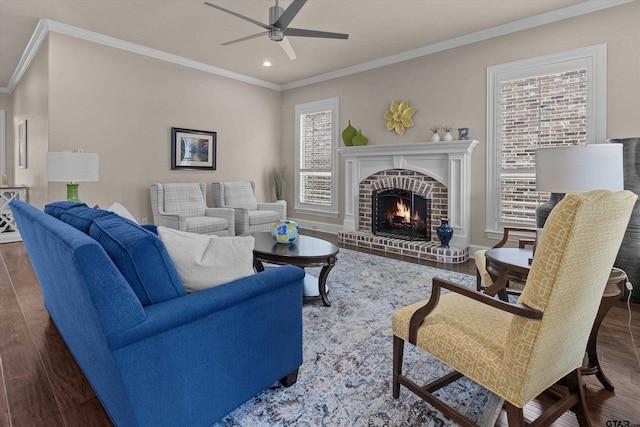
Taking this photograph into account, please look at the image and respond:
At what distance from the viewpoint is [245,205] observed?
6.03 metres

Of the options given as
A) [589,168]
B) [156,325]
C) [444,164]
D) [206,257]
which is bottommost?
[156,325]

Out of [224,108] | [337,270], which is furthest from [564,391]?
[224,108]

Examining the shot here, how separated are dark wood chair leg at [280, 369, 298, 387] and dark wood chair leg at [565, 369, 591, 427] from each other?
122 centimetres

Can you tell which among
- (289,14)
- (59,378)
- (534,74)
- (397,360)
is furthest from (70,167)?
(534,74)

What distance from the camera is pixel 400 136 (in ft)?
17.7

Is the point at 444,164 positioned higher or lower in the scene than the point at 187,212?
higher

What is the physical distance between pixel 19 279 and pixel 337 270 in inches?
127

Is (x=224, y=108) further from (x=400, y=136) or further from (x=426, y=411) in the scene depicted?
(x=426, y=411)

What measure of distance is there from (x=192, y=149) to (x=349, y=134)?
2.59 metres

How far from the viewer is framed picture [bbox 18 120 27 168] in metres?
5.91

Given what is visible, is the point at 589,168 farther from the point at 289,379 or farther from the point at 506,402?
the point at 289,379

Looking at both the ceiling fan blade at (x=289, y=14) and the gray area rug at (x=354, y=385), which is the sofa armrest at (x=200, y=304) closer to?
the gray area rug at (x=354, y=385)

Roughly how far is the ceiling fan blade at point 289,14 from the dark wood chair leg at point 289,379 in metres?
2.66

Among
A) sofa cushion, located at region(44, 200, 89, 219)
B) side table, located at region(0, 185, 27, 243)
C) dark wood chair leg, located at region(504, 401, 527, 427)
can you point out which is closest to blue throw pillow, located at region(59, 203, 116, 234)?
sofa cushion, located at region(44, 200, 89, 219)
